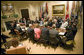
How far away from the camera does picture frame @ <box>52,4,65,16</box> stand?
660cm

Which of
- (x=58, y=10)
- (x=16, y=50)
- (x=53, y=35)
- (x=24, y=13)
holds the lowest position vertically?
(x=16, y=50)

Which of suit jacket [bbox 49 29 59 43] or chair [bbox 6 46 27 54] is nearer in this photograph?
chair [bbox 6 46 27 54]

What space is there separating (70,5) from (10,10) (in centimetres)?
507

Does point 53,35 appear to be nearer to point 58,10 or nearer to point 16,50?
point 16,50

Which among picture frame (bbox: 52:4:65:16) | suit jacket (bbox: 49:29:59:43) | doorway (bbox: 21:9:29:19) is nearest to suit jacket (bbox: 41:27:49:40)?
suit jacket (bbox: 49:29:59:43)

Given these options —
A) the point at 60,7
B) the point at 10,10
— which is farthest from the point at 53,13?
the point at 10,10

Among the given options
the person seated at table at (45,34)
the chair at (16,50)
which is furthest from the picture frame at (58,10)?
the chair at (16,50)

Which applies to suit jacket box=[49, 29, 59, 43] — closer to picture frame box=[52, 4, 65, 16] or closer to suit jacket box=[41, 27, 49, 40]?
suit jacket box=[41, 27, 49, 40]

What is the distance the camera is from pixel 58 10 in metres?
6.83

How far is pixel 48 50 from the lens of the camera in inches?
137

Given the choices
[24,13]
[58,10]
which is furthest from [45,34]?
[24,13]

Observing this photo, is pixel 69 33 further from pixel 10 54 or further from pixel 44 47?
pixel 10 54

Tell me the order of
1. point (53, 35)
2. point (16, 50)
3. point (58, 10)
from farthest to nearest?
point (58, 10) → point (53, 35) → point (16, 50)

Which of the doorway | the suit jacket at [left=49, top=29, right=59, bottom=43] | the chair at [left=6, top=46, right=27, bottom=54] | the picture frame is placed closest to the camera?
the chair at [left=6, top=46, right=27, bottom=54]
